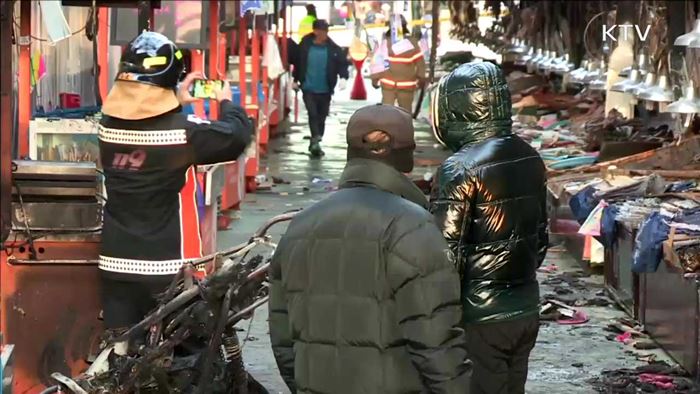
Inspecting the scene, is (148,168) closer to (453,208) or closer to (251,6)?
(453,208)

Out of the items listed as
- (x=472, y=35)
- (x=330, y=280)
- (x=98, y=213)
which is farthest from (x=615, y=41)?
(x=472, y=35)

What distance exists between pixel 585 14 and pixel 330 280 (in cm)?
1577

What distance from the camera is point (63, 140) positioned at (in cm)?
931

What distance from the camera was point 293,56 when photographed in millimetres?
24609

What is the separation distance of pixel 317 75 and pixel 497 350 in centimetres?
1604

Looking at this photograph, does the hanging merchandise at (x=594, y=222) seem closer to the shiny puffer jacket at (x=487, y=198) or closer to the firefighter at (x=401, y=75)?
the shiny puffer jacket at (x=487, y=198)

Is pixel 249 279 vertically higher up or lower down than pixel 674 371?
higher up

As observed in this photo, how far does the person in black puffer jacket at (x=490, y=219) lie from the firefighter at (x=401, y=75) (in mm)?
17066

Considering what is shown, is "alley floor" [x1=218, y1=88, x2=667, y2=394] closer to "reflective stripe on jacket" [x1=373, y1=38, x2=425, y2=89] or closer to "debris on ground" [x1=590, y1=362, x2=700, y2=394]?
"debris on ground" [x1=590, y1=362, x2=700, y2=394]

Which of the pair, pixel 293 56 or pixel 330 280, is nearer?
pixel 330 280

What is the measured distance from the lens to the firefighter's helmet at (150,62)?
260 inches

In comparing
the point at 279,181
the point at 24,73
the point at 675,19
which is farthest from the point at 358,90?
the point at 24,73

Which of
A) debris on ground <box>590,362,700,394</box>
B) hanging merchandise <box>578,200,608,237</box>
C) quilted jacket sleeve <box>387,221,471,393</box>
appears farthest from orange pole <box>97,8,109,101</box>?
quilted jacket sleeve <box>387,221,471,393</box>

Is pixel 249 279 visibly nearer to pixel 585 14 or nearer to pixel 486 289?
pixel 486 289
